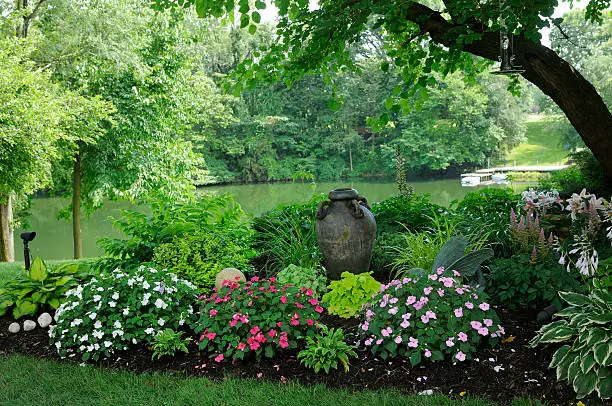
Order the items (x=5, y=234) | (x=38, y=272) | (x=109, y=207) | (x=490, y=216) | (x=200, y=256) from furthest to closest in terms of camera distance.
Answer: (x=109, y=207)
(x=5, y=234)
(x=490, y=216)
(x=200, y=256)
(x=38, y=272)

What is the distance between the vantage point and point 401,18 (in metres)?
4.05

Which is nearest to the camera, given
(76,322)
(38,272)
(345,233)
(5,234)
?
(76,322)

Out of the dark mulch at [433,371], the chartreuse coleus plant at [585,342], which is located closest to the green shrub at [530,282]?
the dark mulch at [433,371]

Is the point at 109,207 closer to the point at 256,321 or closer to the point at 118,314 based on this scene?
the point at 118,314

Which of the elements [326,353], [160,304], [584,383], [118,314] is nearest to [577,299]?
[584,383]

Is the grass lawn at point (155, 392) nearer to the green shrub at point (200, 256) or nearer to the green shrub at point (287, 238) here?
the green shrub at point (200, 256)

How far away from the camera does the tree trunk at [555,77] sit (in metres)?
4.34

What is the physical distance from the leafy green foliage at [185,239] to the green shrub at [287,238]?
411 millimetres

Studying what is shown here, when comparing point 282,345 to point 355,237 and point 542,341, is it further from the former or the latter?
point 355,237

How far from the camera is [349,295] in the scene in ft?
14.2

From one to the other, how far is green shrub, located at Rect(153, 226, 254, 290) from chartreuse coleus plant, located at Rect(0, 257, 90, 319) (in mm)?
803

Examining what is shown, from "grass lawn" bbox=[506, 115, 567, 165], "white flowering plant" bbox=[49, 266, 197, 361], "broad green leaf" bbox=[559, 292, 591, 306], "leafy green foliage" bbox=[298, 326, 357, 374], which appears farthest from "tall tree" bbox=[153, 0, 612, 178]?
"grass lawn" bbox=[506, 115, 567, 165]

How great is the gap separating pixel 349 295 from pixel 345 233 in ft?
3.01

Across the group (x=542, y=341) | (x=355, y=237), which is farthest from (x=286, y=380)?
(x=355, y=237)
